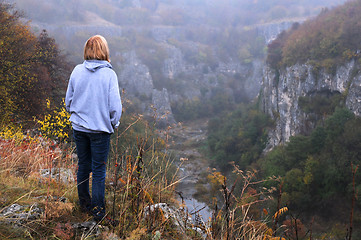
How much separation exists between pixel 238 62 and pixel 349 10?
4829cm

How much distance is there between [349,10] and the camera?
1264 inches

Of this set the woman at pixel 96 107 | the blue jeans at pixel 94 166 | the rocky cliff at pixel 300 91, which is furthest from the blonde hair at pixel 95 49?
the rocky cliff at pixel 300 91

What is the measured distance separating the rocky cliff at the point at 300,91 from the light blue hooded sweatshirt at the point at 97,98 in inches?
1060

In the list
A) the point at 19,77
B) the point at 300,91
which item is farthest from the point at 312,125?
the point at 19,77

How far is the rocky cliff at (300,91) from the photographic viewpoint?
2587 centimetres

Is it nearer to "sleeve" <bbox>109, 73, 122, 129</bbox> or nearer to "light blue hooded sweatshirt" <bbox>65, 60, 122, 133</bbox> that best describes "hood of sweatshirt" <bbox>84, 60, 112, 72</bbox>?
"light blue hooded sweatshirt" <bbox>65, 60, 122, 133</bbox>

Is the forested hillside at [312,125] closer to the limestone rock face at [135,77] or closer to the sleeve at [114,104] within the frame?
the sleeve at [114,104]

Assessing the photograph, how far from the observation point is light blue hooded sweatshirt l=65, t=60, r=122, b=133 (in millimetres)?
2307

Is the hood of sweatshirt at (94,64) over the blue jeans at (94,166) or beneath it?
over

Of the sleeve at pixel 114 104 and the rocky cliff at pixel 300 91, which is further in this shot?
the rocky cliff at pixel 300 91

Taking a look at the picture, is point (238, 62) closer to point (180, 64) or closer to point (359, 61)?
point (180, 64)

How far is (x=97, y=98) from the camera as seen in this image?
7.61 ft

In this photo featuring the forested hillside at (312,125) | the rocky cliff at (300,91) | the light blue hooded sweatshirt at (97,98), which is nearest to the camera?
the light blue hooded sweatshirt at (97,98)

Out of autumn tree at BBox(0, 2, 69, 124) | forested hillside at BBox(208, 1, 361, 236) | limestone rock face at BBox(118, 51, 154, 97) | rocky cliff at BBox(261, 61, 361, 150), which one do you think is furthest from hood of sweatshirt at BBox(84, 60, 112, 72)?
limestone rock face at BBox(118, 51, 154, 97)
